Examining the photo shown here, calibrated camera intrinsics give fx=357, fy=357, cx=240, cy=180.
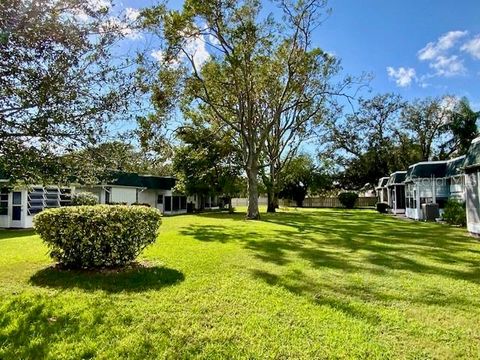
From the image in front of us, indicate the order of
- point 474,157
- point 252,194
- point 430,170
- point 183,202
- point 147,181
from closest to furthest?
point 474,157
point 252,194
point 430,170
point 147,181
point 183,202

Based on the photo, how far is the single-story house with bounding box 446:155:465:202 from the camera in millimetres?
19656

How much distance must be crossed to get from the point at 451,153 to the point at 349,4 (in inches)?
1258

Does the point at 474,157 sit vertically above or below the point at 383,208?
above

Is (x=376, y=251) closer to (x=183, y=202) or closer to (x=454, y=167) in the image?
→ (x=454, y=167)

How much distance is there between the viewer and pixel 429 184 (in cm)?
2338

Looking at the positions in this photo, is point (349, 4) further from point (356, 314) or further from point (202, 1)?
point (356, 314)

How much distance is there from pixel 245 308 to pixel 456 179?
2014cm

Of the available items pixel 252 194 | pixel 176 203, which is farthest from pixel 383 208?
pixel 176 203

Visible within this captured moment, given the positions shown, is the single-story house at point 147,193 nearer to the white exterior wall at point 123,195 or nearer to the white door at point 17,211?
the white exterior wall at point 123,195

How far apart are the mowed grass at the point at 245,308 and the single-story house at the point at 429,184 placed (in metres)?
15.3

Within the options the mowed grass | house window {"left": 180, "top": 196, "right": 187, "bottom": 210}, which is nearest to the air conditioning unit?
the mowed grass

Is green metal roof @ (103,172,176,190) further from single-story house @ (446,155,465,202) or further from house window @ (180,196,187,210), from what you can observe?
single-story house @ (446,155,465,202)

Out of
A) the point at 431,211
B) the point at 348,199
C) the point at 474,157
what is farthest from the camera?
the point at 348,199

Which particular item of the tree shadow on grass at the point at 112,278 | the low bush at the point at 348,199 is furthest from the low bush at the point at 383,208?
the tree shadow on grass at the point at 112,278
